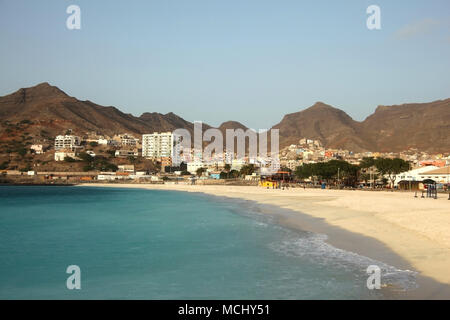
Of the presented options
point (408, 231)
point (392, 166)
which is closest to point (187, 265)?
point (408, 231)

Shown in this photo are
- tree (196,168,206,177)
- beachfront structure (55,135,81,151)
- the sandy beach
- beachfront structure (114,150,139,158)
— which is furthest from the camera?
beachfront structure (55,135,81,151)

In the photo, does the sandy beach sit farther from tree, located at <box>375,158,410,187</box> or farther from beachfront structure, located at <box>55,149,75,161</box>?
beachfront structure, located at <box>55,149,75,161</box>

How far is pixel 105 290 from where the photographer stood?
12578 millimetres

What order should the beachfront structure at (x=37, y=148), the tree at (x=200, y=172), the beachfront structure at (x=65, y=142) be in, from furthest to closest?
the beachfront structure at (x=65, y=142) → the beachfront structure at (x=37, y=148) → the tree at (x=200, y=172)

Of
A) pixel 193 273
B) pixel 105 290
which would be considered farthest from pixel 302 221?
pixel 105 290

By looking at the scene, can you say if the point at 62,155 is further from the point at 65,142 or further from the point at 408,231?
the point at 408,231

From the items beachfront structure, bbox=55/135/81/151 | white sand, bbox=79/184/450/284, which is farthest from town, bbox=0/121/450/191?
white sand, bbox=79/184/450/284

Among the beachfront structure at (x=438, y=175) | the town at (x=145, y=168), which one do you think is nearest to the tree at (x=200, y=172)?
the town at (x=145, y=168)

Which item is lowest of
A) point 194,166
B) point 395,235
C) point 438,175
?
point 395,235

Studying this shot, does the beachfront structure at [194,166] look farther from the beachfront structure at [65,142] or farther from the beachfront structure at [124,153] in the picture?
the beachfront structure at [65,142]

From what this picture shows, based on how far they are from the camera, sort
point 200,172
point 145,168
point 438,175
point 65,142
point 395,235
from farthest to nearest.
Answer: point 65,142 → point 145,168 → point 200,172 → point 438,175 → point 395,235

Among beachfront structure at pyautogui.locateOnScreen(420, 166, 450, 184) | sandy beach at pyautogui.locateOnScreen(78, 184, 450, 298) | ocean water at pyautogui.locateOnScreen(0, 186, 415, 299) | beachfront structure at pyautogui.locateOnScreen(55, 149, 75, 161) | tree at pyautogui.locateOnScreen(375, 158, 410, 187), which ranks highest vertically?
beachfront structure at pyautogui.locateOnScreen(55, 149, 75, 161)

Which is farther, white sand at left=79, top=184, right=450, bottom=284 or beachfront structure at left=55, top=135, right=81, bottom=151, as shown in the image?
beachfront structure at left=55, top=135, right=81, bottom=151
